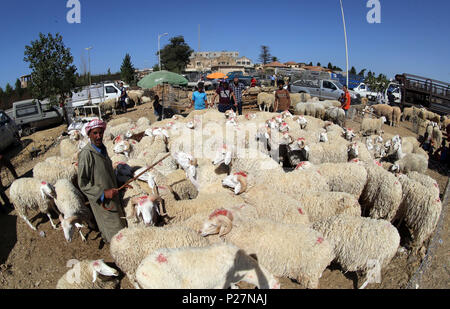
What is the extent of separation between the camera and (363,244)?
3402mm

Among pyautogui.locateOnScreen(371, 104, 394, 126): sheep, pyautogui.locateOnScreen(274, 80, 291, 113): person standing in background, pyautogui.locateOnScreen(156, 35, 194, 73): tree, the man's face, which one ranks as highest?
pyautogui.locateOnScreen(156, 35, 194, 73): tree

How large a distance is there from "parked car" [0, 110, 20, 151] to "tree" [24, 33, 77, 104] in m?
1.65

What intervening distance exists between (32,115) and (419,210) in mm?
15277

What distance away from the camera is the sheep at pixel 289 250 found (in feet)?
10.5

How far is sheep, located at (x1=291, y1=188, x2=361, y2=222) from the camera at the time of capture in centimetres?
404

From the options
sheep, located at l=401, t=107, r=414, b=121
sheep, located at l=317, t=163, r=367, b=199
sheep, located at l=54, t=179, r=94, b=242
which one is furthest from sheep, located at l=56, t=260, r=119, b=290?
sheep, located at l=401, t=107, r=414, b=121

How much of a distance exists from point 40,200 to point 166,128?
3783 mm

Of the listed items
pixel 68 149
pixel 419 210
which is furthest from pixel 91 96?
pixel 419 210

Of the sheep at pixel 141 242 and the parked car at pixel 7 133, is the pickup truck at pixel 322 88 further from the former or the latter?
the parked car at pixel 7 133

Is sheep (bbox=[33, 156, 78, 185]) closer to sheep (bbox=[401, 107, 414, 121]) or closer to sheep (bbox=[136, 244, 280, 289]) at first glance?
sheep (bbox=[136, 244, 280, 289])

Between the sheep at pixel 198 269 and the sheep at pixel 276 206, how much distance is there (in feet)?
3.55

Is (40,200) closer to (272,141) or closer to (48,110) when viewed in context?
(272,141)

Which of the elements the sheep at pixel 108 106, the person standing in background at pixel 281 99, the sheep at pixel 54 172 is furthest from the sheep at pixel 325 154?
the sheep at pixel 108 106
